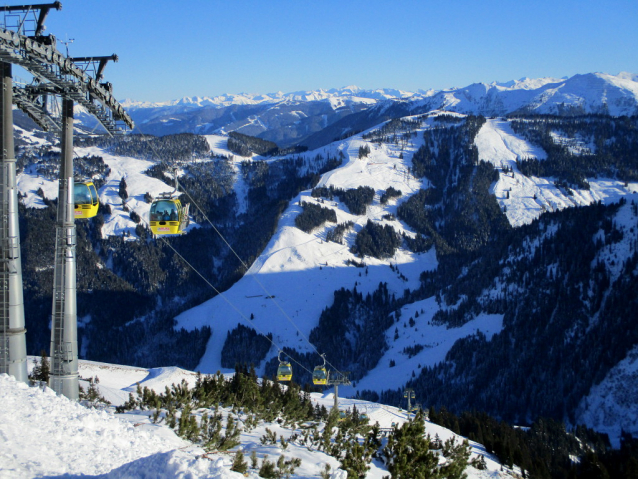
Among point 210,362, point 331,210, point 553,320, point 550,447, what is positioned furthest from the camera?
point 331,210

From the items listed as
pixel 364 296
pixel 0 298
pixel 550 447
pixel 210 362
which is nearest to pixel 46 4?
pixel 0 298

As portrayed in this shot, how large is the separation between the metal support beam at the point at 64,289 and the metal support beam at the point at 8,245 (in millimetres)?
1146

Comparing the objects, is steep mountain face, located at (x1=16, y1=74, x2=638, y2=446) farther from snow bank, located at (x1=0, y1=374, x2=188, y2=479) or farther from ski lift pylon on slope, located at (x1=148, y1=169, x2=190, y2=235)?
snow bank, located at (x1=0, y1=374, x2=188, y2=479)

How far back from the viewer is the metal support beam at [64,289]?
63.9 ft

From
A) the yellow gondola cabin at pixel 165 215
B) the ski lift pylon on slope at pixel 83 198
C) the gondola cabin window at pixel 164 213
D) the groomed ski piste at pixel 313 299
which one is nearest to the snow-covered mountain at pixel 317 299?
the groomed ski piste at pixel 313 299

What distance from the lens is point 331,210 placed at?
18075 centimetres

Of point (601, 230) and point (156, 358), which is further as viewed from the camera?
point (156, 358)

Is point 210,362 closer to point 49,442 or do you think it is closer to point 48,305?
point 48,305

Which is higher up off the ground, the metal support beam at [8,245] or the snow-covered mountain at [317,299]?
the metal support beam at [8,245]

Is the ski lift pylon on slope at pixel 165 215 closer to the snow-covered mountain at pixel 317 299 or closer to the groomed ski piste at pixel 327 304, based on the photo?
the groomed ski piste at pixel 327 304

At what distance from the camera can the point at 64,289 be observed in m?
19.5

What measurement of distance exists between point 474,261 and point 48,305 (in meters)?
116

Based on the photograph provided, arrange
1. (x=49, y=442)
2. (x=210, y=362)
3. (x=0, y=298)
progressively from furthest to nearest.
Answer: (x=210, y=362) < (x=0, y=298) < (x=49, y=442)

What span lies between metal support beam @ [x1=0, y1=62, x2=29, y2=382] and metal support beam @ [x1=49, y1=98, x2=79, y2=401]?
1.15 m
